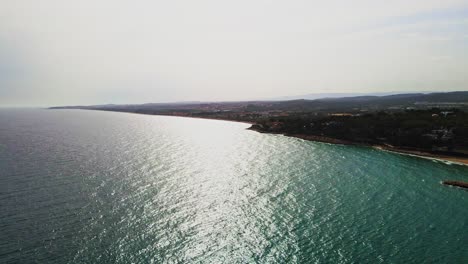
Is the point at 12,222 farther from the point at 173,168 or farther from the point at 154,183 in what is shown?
the point at 173,168

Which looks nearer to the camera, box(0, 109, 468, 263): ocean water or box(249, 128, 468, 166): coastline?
box(0, 109, 468, 263): ocean water

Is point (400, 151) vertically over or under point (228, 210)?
under

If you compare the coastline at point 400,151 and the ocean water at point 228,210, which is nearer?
the ocean water at point 228,210

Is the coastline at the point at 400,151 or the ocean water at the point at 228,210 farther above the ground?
the ocean water at the point at 228,210

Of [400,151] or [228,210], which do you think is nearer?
[228,210]

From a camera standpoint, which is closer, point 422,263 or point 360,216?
point 422,263

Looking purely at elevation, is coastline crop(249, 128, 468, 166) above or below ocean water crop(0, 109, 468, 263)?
below

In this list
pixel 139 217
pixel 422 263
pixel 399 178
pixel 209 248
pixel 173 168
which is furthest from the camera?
pixel 173 168

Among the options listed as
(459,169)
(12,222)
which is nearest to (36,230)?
(12,222)
